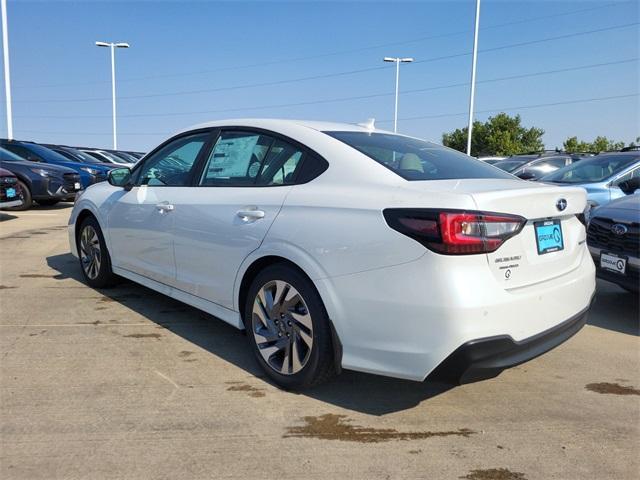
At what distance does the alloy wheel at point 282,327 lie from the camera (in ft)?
9.64

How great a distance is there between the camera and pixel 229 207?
3365mm

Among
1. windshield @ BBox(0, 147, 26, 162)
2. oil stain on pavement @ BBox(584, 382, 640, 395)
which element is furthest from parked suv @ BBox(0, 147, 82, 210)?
oil stain on pavement @ BBox(584, 382, 640, 395)

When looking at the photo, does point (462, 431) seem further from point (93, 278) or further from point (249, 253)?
point (93, 278)

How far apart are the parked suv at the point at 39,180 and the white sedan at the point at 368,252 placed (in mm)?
9117

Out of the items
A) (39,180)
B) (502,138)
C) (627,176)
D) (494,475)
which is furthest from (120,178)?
(502,138)

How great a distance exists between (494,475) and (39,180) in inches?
464

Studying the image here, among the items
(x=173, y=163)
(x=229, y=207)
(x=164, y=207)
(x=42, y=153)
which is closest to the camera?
(x=229, y=207)

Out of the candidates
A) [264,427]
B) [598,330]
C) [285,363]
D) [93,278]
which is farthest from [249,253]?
[598,330]

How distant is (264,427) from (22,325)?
2493 millimetres

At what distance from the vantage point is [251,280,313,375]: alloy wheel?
294 centimetres

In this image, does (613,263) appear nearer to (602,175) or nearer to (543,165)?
(602,175)

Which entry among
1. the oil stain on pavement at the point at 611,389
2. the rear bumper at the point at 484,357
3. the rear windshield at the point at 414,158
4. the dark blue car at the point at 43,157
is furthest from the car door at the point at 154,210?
the dark blue car at the point at 43,157

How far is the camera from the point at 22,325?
161 inches

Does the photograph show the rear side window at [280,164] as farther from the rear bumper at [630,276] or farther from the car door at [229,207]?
the rear bumper at [630,276]
